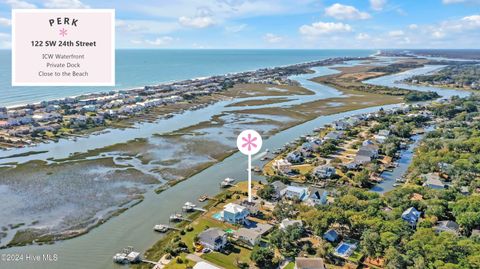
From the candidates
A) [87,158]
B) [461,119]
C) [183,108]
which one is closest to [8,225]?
[87,158]

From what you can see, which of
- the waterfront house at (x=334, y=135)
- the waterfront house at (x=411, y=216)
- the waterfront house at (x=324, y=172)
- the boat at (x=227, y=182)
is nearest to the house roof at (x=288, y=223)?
the waterfront house at (x=411, y=216)

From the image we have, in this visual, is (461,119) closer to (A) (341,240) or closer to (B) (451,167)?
(B) (451,167)

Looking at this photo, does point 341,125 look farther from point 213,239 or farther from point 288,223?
point 213,239

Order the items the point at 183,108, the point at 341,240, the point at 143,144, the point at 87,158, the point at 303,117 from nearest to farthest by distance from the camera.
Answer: the point at 341,240, the point at 87,158, the point at 143,144, the point at 303,117, the point at 183,108

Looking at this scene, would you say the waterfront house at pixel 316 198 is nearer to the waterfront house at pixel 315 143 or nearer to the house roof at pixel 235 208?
the house roof at pixel 235 208

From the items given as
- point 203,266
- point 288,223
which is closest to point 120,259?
point 203,266

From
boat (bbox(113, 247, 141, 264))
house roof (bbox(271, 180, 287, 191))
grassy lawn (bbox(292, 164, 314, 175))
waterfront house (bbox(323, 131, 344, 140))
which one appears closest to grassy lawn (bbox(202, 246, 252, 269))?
boat (bbox(113, 247, 141, 264))
